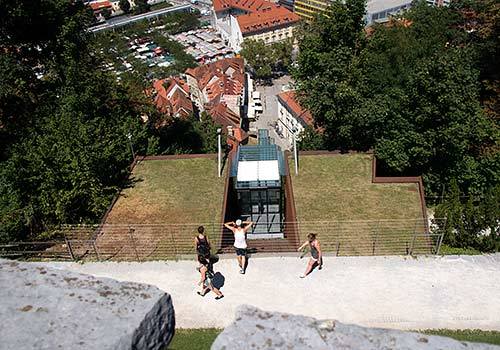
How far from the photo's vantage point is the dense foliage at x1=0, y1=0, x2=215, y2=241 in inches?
630

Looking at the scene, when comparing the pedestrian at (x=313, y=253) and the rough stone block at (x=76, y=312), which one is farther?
the pedestrian at (x=313, y=253)

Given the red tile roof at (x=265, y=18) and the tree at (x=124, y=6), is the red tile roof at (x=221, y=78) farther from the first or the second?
the tree at (x=124, y=6)

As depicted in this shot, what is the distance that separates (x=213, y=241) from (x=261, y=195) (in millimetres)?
2903

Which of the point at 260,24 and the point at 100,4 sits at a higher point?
the point at 100,4

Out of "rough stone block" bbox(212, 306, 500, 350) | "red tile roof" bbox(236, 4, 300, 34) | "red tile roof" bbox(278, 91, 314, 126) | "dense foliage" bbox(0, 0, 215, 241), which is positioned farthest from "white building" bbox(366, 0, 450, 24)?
"rough stone block" bbox(212, 306, 500, 350)

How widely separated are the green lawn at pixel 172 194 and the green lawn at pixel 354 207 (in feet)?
11.0

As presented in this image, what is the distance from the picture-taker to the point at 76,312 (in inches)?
168

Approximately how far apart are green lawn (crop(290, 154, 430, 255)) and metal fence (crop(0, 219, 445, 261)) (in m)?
0.03

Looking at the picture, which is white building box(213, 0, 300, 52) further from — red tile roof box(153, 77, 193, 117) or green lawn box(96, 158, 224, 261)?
green lawn box(96, 158, 224, 261)

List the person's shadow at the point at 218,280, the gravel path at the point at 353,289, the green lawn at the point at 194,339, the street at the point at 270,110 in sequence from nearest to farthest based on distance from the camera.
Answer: the green lawn at the point at 194,339
the gravel path at the point at 353,289
the person's shadow at the point at 218,280
the street at the point at 270,110

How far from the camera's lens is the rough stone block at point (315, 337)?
3875 millimetres

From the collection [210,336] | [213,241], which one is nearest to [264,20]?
[213,241]

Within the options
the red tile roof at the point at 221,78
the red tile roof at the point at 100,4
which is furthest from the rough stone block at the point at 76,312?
the red tile roof at the point at 100,4

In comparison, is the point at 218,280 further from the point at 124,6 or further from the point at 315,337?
the point at 124,6
